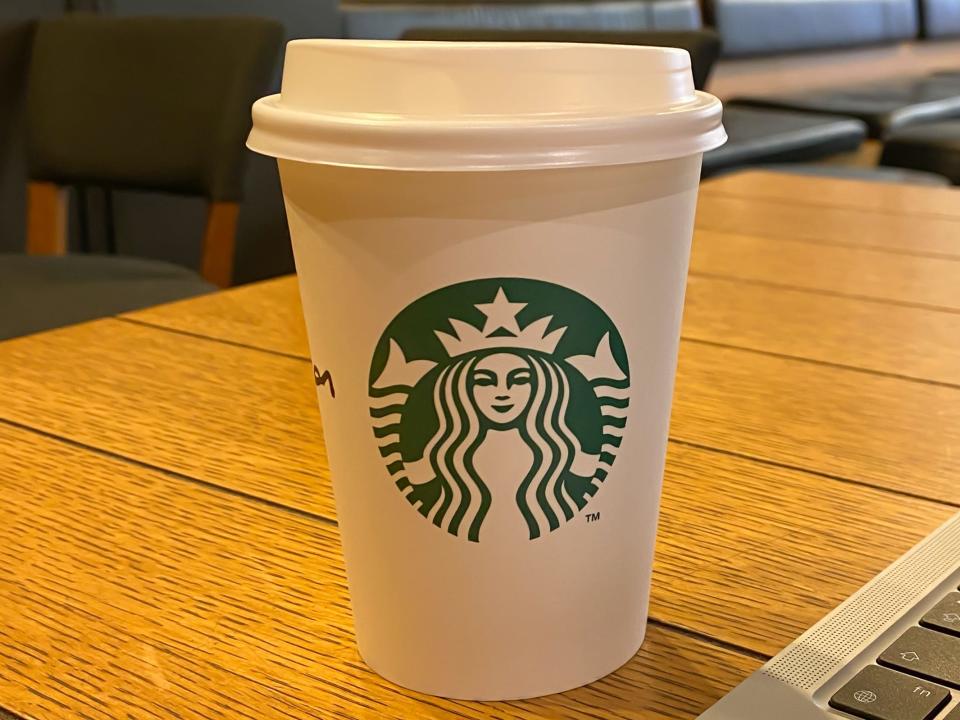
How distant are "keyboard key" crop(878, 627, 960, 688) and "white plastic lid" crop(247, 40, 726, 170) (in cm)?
17

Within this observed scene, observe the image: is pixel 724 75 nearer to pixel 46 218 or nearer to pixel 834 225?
pixel 46 218

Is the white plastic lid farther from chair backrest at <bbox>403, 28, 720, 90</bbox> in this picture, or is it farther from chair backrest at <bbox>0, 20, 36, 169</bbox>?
chair backrest at <bbox>0, 20, 36, 169</bbox>

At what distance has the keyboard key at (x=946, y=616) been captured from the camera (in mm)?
386

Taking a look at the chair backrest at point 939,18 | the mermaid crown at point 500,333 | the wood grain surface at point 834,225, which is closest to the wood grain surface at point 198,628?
the mermaid crown at point 500,333

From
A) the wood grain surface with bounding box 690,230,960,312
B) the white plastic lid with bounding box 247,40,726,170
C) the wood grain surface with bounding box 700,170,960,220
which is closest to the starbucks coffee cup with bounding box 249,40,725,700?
the white plastic lid with bounding box 247,40,726,170

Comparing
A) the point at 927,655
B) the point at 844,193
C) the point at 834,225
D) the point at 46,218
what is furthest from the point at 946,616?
the point at 46,218

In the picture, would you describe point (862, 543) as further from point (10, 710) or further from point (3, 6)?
point (3, 6)

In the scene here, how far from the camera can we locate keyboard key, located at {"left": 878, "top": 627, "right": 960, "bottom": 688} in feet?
1.17

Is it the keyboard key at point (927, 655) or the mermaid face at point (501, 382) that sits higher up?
the mermaid face at point (501, 382)

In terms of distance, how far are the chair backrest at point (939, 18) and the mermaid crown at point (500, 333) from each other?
4.83 metres

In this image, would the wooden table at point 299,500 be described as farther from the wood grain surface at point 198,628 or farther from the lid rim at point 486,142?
the lid rim at point 486,142

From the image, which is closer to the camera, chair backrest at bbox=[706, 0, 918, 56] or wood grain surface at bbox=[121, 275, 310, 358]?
wood grain surface at bbox=[121, 275, 310, 358]

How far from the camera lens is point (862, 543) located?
478 mm

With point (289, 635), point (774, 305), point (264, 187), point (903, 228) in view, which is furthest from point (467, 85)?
point (264, 187)
